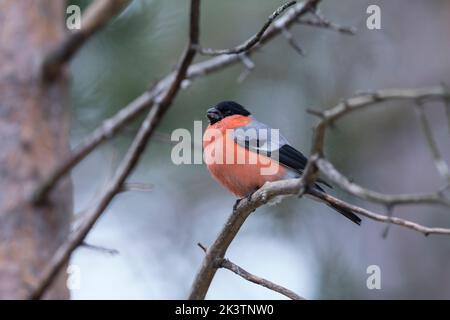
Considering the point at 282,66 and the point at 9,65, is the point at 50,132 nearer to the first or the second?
the point at 9,65

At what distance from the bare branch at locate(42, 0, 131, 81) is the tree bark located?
7 cm

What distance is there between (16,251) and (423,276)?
3533mm

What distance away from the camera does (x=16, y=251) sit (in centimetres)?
314

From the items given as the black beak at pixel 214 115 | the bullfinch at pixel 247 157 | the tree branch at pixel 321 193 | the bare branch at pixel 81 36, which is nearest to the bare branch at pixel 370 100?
the tree branch at pixel 321 193

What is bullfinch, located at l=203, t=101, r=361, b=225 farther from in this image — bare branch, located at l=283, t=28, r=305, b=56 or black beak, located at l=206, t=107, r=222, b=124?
bare branch, located at l=283, t=28, r=305, b=56

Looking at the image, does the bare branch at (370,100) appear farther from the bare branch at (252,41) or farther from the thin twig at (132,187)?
the thin twig at (132,187)

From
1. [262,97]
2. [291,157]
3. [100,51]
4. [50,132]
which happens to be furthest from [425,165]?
[50,132]

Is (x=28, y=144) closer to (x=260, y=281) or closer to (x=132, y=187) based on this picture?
(x=132, y=187)

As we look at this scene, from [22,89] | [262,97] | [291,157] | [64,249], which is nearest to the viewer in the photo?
[64,249]

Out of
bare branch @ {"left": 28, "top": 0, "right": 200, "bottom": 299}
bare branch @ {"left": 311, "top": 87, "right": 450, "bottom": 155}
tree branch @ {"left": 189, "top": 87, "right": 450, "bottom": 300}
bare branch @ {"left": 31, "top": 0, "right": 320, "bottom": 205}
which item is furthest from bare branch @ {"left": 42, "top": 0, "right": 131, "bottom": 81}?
bare branch @ {"left": 311, "top": 87, "right": 450, "bottom": 155}

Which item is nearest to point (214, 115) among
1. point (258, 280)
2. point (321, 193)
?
point (258, 280)

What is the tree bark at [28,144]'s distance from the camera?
3.16m
